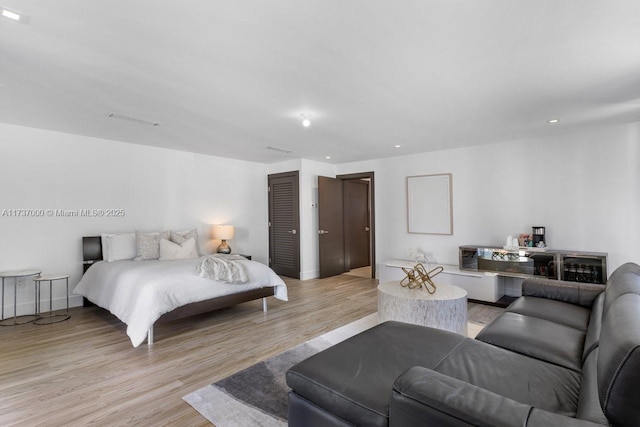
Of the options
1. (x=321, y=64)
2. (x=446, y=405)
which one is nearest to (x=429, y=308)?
(x=446, y=405)

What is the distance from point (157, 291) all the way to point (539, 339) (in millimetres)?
3188

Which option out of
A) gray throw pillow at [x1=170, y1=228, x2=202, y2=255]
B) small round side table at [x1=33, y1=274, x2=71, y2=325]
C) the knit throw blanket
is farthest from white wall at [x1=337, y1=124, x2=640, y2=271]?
small round side table at [x1=33, y1=274, x2=71, y2=325]

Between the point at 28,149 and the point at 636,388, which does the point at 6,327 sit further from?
the point at 636,388

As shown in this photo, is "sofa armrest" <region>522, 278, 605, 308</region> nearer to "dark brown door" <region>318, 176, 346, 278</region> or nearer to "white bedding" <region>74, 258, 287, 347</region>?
"white bedding" <region>74, 258, 287, 347</region>

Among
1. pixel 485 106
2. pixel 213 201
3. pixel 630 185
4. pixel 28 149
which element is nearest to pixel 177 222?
pixel 213 201

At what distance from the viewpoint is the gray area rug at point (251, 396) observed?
1957 millimetres

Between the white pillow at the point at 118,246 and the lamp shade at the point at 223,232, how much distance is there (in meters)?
1.37

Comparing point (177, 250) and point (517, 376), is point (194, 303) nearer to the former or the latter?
point (177, 250)

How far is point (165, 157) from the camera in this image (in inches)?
209

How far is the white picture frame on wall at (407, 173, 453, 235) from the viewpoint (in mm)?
5406

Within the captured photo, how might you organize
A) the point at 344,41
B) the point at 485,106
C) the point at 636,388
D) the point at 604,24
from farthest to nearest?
the point at 485,106 < the point at 344,41 < the point at 604,24 < the point at 636,388

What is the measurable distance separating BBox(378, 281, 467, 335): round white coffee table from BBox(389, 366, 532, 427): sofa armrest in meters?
1.75

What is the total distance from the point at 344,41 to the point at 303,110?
4.42ft

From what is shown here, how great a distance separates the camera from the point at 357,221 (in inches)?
292
